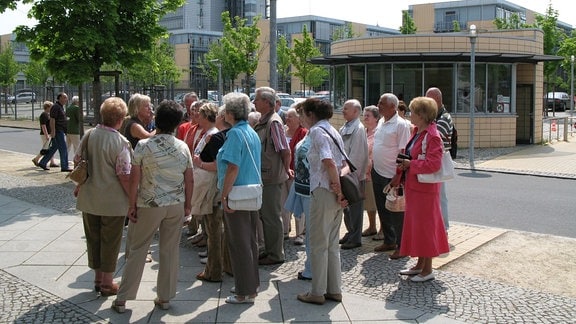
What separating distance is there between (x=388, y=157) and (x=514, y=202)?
4.91 meters

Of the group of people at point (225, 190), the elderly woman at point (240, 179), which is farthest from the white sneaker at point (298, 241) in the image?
the elderly woman at point (240, 179)

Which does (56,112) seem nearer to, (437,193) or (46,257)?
(46,257)

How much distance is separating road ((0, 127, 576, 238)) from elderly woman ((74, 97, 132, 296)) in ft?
18.6

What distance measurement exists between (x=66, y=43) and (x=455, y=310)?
32.4 feet

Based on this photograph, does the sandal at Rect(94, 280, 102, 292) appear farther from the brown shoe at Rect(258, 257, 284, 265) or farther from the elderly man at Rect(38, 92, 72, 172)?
the elderly man at Rect(38, 92, 72, 172)

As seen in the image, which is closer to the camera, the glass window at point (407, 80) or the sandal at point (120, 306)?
the sandal at point (120, 306)

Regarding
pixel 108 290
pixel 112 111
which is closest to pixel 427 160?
pixel 112 111

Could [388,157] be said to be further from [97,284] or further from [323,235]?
[97,284]

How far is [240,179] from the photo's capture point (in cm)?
539

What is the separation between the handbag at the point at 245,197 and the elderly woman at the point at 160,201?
38 cm

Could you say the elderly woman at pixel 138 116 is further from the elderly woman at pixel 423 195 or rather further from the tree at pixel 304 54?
the tree at pixel 304 54

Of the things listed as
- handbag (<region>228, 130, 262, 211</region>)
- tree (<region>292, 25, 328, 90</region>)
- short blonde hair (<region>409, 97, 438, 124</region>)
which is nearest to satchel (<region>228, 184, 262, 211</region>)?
handbag (<region>228, 130, 262, 211</region>)

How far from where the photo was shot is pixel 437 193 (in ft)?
19.9

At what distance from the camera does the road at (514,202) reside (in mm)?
9195
